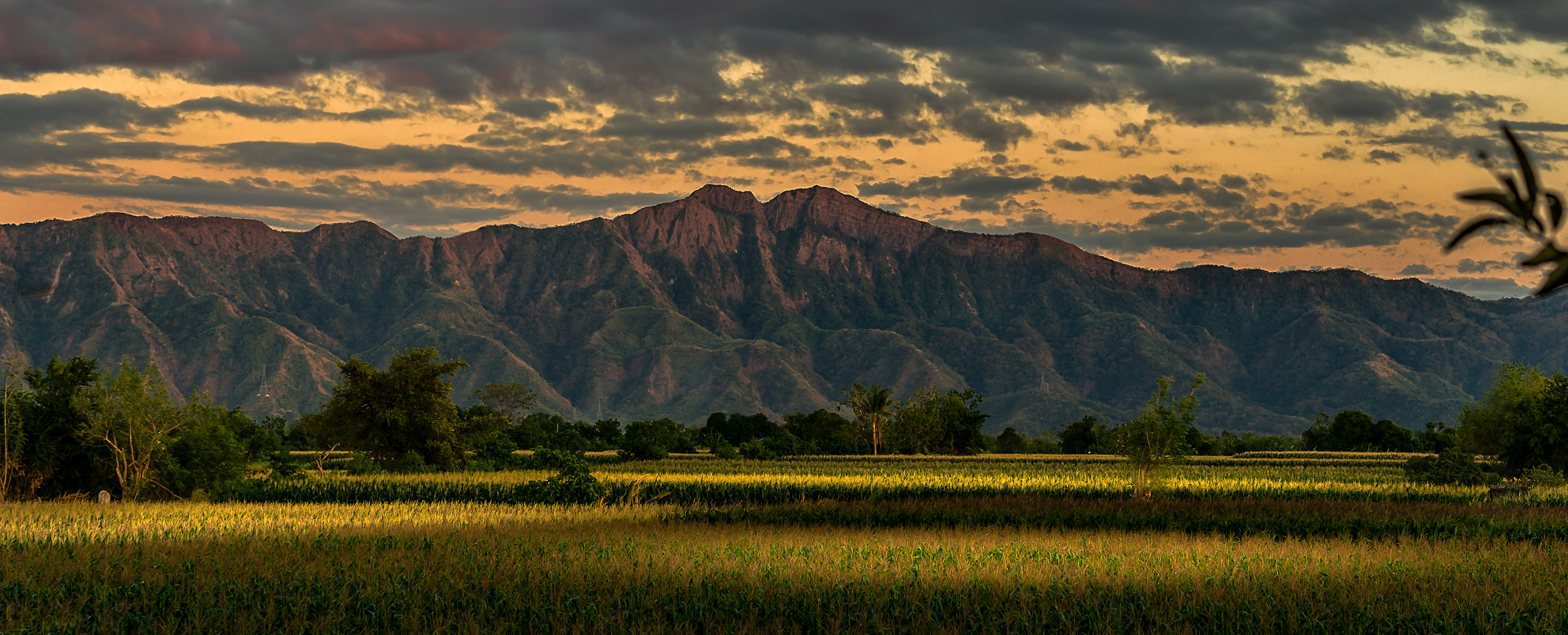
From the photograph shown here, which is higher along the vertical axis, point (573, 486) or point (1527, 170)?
point (1527, 170)

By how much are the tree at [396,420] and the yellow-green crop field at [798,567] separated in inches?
779

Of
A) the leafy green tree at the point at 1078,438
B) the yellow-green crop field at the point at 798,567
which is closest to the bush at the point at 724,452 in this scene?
the yellow-green crop field at the point at 798,567

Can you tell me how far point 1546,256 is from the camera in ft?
8.66

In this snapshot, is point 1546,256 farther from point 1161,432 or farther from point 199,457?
point 199,457

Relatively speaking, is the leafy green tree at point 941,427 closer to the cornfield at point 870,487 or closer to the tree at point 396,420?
the cornfield at point 870,487

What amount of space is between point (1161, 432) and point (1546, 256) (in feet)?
125

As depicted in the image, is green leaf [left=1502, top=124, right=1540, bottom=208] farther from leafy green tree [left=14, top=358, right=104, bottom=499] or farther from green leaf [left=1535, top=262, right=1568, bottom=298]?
leafy green tree [left=14, top=358, right=104, bottom=499]

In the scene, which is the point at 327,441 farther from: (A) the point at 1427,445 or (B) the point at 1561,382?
→ (A) the point at 1427,445

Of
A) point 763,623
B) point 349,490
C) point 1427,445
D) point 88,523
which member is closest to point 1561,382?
point 1427,445

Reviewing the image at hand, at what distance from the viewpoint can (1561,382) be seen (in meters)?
52.9

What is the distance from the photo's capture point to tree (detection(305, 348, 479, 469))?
58.0 metres

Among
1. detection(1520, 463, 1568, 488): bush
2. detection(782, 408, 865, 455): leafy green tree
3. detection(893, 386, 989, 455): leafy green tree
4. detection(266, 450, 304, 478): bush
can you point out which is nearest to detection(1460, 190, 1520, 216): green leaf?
detection(1520, 463, 1568, 488): bush

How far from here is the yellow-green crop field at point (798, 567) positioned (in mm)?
15578

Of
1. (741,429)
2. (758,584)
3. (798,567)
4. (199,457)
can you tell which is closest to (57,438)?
(199,457)
